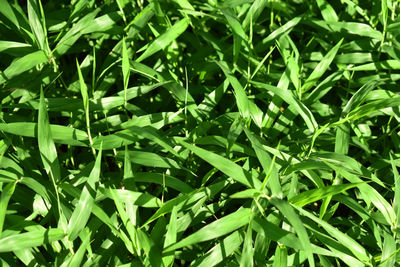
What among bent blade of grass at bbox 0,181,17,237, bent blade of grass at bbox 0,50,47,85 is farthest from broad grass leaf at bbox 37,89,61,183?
bent blade of grass at bbox 0,50,47,85

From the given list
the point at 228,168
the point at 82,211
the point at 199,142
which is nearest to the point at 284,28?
the point at 199,142

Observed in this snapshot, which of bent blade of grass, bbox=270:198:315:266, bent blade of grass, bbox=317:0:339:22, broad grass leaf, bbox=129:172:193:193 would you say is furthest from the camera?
bent blade of grass, bbox=317:0:339:22

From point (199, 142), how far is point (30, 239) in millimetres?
509

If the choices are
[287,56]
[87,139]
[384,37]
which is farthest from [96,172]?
[384,37]

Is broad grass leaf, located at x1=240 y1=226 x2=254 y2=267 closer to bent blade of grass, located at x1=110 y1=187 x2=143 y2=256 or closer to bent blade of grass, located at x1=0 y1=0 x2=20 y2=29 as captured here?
bent blade of grass, located at x1=110 y1=187 x2=143 y2=256

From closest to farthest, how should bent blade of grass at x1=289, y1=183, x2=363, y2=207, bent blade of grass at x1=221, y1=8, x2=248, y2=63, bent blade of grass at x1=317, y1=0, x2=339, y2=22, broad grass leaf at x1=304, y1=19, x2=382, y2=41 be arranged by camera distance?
bent blade of grass at x1=289, y1=183, x2=363, y2=207, bent blade of grass at x1=221, y1=8, x2=248, y2=63, broad grass leaf at x1=304, y1=19, x2=382, y2=41, bent blade of grass at x1=317, y1=0, x2=339, y2=22

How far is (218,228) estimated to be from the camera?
106 centimetres

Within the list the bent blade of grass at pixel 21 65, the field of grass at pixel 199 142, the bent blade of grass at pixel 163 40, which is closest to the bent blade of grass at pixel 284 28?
the field of grass at pixel 199 142

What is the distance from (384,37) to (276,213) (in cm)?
76

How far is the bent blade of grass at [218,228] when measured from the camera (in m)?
1.02

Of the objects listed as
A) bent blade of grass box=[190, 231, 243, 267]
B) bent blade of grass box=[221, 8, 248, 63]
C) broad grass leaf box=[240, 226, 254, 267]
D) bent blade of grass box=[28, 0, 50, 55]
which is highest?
bent blade of grass box=[28, 0, 50, 55]

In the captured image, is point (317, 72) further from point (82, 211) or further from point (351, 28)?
point (82, 211)

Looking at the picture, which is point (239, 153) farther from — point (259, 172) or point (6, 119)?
point (6, 119)

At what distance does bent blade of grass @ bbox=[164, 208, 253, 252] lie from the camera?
1017 millimetres
